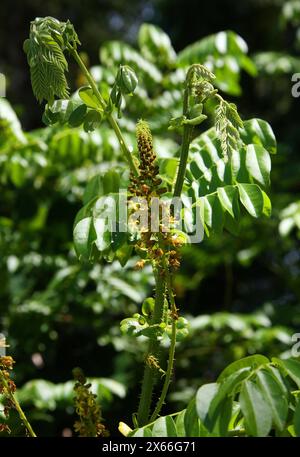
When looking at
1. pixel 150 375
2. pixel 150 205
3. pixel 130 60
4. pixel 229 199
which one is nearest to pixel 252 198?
pixel 229 199

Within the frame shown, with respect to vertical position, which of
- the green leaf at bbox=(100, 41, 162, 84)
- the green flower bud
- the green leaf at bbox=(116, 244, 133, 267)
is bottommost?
the green flower bud

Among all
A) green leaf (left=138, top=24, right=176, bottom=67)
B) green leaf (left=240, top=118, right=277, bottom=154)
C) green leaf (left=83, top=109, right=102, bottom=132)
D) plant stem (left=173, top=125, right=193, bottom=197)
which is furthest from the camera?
green leaf (left=138, top=24, right=176, bottom=67)

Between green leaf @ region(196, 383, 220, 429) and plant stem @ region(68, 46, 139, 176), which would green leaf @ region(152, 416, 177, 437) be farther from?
plant stem @ region(68, 46, 139, 176)

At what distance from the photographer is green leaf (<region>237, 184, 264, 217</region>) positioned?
4.95ft

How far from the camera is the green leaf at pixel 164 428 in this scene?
128 centimetres

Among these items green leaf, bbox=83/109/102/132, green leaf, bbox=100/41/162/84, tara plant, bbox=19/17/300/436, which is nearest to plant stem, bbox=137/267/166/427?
tara plant, bbox=19/17/300/436

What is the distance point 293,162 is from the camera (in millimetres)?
6086

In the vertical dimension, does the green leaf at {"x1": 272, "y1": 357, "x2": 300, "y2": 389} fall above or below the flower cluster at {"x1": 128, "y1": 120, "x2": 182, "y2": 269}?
below

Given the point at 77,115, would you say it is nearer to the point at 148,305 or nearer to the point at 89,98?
the point at 89,98

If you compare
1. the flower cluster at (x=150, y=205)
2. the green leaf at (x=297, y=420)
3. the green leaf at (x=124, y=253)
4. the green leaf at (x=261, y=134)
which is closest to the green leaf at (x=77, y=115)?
the flower cluster at (x=150, y=205)

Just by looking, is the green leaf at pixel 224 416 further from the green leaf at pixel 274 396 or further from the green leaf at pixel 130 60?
the green leaf at pixel 130 60

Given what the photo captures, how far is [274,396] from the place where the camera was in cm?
115

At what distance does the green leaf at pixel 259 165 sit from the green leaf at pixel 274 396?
0.53 meters

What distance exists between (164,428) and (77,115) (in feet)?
2.06
